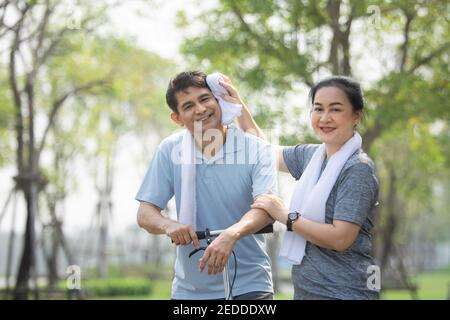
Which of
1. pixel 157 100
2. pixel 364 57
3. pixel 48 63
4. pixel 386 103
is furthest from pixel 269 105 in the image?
pixel 157 100

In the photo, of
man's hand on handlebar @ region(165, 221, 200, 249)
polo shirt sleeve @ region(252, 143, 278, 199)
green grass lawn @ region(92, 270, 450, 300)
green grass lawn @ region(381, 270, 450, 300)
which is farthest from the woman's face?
green grass lawn @ region(381, 270, 450, 300)

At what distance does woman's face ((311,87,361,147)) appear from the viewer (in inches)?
126

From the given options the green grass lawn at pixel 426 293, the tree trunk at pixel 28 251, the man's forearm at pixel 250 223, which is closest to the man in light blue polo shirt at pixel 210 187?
the man's forearm at pixel 250 223

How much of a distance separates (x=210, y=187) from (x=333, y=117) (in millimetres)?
620

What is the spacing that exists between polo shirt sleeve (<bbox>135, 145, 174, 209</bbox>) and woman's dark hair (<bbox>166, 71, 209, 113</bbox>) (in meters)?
0.22

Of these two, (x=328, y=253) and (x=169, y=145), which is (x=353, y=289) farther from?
(x=169, y=145)

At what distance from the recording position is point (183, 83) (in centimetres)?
347

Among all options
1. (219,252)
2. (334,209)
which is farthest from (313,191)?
(219,252)

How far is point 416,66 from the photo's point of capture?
13523mm

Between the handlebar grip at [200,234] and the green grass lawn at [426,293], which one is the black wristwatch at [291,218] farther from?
the green grass lawn at [426,293]

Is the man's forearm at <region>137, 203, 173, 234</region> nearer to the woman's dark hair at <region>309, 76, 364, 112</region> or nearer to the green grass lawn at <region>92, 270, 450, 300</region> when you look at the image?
the woman's dark hair at <region>309, 76, 364, 112</region>

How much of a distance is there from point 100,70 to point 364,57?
7.57m

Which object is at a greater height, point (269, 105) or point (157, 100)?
point (157, 100)

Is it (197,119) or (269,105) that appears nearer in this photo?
(197,119)
